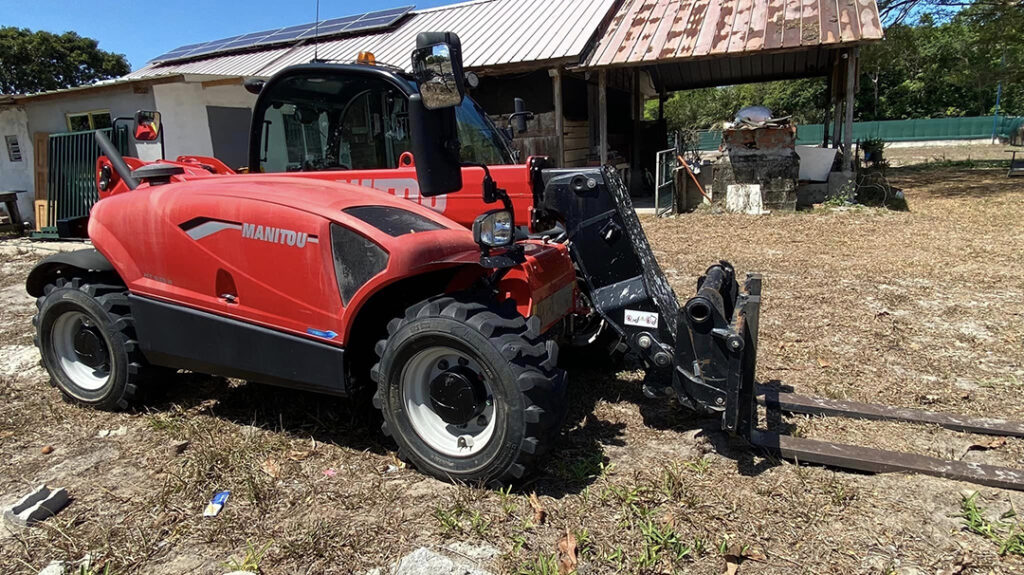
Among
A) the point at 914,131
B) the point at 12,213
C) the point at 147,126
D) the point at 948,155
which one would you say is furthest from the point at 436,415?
the point at 914,131

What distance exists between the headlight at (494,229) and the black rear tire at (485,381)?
29 centimetres

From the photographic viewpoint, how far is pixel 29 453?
3494 millimetres

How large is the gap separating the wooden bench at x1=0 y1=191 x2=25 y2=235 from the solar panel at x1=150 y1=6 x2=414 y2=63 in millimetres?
7635

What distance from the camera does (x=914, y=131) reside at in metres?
40.6

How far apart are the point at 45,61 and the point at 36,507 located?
4155cm

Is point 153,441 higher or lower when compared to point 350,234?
lower

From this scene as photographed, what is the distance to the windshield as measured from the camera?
3.46 meters

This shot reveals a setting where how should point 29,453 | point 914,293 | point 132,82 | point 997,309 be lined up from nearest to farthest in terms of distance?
point 29,453
point 997,309
point 914,293
point 132,82

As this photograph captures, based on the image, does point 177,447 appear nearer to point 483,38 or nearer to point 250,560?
point 250,560

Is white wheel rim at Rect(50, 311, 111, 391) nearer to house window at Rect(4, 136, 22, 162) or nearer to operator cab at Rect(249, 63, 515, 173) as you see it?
operator cab at Rect(249, 63, 515, 173)

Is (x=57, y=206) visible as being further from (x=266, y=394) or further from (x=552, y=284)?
(x=552, y=284)

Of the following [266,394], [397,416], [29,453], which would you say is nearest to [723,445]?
[397,416]

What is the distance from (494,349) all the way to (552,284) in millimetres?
786

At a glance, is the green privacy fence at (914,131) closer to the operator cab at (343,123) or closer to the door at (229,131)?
the door at (229,131)
